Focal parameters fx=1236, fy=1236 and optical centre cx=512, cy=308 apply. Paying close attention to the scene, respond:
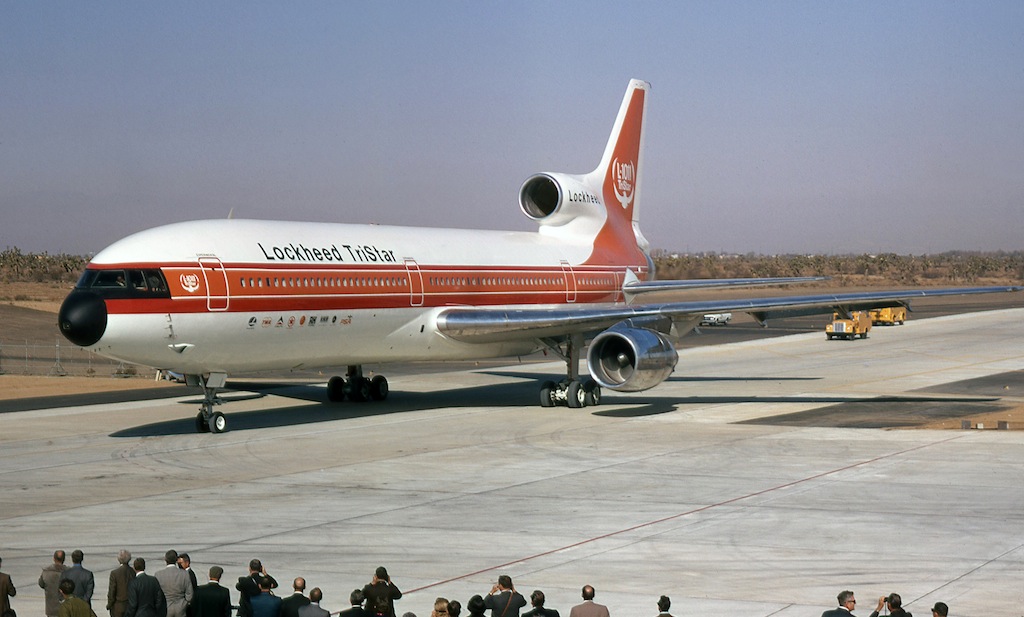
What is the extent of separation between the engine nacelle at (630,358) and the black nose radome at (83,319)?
11944 mm

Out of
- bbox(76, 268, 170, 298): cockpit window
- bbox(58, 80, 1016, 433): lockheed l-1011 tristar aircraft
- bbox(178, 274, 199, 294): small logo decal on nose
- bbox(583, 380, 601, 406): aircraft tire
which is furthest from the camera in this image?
bbox(583, 380, 601, 406): aircraft tire

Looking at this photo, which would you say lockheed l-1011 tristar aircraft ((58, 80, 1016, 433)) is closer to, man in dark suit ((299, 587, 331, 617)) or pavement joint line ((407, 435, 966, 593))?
pavement joint line ((407, 435, 966, 593))

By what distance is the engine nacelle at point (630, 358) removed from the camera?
30.5 meters

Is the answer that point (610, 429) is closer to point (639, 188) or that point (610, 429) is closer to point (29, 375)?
point (639, 188)

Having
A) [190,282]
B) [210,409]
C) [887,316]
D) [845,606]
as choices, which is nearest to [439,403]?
[210,409]

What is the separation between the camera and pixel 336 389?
36.5 m

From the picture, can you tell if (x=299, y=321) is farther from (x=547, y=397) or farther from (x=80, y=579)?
(x=80, y=579)

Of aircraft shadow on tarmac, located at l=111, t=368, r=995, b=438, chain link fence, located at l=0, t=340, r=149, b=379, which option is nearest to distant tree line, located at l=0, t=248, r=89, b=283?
chain link fence, located at l=0, t=340, r=149, b=379

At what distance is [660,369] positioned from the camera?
30.8m

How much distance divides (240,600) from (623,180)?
32.2 metres

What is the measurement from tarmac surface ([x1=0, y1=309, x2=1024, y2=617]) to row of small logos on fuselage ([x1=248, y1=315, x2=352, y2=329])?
2.59 m

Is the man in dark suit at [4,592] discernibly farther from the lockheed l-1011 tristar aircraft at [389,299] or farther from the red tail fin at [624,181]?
the red tail fin at [624,181]

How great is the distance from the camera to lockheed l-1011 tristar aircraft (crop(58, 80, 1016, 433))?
26.6 m

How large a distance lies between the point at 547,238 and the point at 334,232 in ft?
32.6
